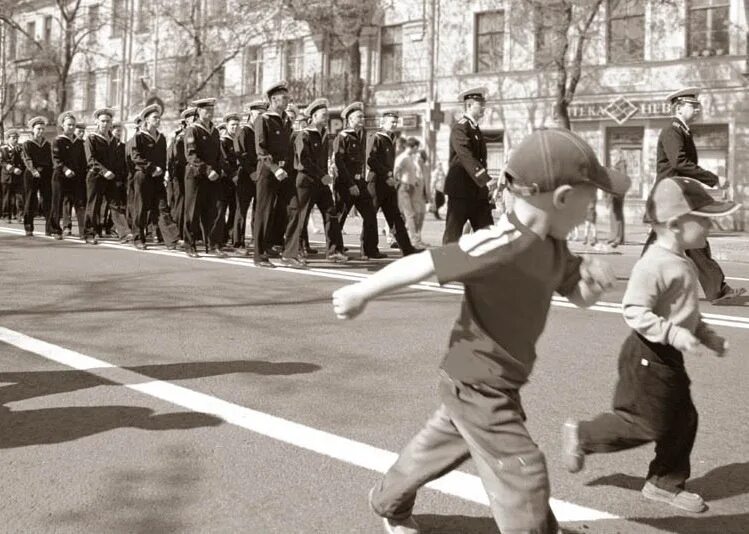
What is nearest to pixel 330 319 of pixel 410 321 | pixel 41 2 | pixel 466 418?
pixel 410 321

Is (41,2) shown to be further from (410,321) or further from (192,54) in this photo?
(410,321)

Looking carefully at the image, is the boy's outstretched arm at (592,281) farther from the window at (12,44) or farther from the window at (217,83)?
the window at (12,44)

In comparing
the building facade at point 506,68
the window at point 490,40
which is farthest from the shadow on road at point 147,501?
the window at point 490,40

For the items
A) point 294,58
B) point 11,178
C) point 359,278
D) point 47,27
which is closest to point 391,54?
point 294,58

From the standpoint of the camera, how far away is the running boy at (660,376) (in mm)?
3818

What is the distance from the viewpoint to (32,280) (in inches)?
417

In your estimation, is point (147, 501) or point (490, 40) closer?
point (147, 501)

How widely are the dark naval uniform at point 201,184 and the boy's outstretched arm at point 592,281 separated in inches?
439

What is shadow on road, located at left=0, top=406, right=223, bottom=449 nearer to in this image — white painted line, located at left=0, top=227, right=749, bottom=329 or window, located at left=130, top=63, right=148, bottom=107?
white painted line, located at left=0, top=227, right=749, bottom=329

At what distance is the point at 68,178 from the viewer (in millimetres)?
17234

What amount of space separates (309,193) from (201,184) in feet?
5.85

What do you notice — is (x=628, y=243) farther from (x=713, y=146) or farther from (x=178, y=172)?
(x=713, y=146)

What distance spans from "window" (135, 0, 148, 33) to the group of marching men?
29.0 meters

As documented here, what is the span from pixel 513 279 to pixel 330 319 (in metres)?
5.35
